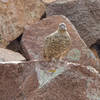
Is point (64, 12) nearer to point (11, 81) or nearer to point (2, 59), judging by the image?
point (2, 59)

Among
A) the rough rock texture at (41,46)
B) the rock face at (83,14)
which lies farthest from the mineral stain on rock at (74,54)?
the rock face at (83,14)

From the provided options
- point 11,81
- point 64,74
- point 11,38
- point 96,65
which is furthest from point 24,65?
point 11,38

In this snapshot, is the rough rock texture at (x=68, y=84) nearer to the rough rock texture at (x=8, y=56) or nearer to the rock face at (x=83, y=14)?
the rough rock texture at (x=8, y=56)

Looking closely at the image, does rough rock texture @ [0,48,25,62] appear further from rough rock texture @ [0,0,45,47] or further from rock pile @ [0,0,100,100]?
rough rock texture @ [0,0,45,47]

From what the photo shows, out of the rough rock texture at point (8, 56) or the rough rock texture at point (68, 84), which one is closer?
the rough rock texture at point (68, 84)

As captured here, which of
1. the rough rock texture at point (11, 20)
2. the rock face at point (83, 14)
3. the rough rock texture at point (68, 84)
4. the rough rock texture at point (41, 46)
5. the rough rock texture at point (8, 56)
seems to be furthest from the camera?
the rock face at point (83, 14)

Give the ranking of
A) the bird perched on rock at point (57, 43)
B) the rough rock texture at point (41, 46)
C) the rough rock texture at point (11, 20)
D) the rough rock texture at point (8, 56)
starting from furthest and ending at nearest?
the rough rock texture at point (11, 20)
the rough rock texture at point (41, 46)
the rough rock texture at point (8, 56)
the bird perched on rock at point (57, 43)

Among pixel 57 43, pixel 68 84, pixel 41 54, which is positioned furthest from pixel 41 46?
pixel 68 84
